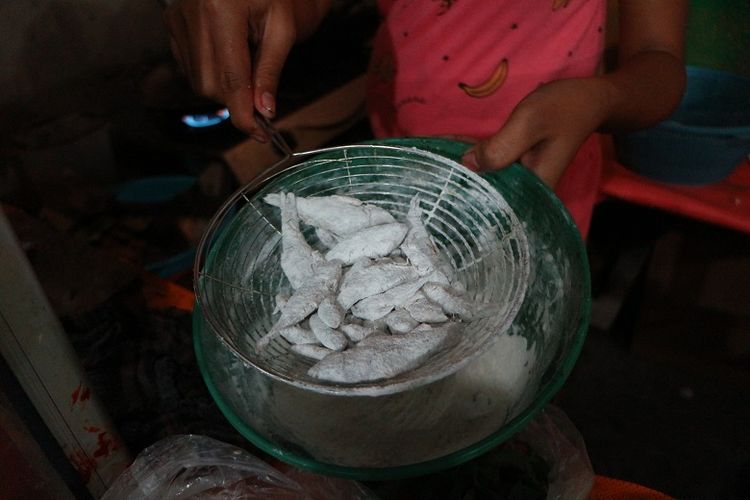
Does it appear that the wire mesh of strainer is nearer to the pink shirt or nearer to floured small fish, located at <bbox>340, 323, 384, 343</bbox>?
floured small fish, located at <bbox>340, 323, 384, 343</bbox>

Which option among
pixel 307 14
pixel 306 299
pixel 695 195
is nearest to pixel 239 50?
pixel 307 14

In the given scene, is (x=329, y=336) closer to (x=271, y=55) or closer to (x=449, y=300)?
(x=449, y=300)

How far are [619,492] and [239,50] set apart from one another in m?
0.85

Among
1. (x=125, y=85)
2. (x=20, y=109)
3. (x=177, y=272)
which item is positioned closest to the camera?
(x=177, y=272)

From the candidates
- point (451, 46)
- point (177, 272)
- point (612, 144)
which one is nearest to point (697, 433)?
point (612, 144)

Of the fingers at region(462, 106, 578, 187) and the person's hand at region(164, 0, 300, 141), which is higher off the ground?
the person's hand at region(164, 0, 300, 141)

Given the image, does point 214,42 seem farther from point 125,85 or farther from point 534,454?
point 125,85

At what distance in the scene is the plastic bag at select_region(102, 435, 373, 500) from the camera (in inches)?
25.7

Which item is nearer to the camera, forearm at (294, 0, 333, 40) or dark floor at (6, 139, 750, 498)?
forearm at (294, 0, 333, 40)

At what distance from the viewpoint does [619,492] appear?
0.82 m

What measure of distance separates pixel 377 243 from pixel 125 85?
1460 mm

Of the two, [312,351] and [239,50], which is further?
[239,50]

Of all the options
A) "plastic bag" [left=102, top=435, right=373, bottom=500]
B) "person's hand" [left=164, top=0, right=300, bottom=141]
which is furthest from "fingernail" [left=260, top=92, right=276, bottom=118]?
"plastic bag" [left=102, top=435, right=373, bottom=500]

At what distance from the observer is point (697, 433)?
1642mm
